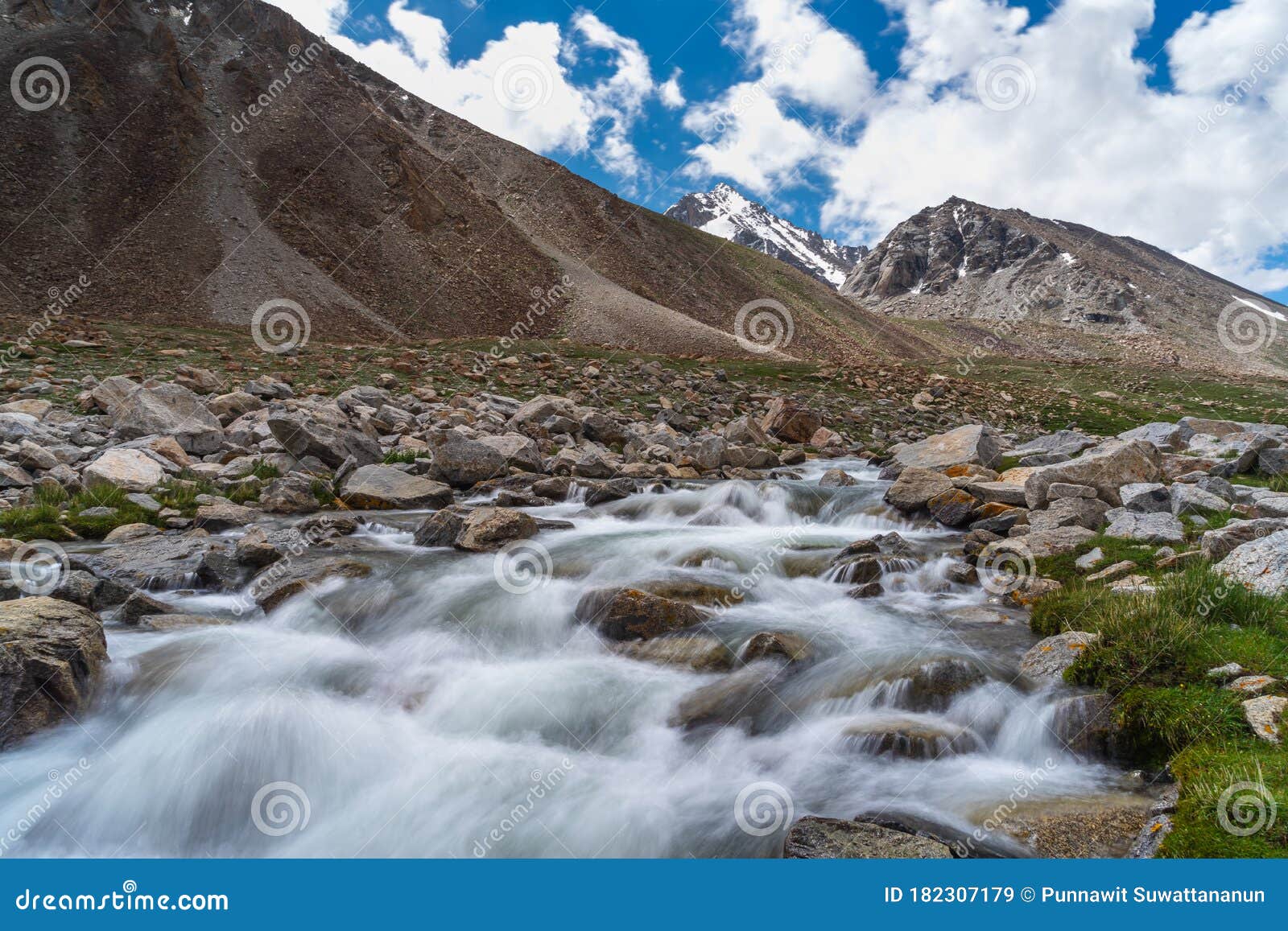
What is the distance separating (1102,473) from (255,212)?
55111 mm

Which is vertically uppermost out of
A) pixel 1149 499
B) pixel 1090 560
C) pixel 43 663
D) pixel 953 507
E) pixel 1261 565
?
pixel 1149 499

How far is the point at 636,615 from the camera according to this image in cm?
888

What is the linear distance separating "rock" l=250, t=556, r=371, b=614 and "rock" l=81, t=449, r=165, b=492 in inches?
197

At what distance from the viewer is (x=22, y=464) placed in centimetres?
1297

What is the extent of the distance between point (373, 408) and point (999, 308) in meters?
211

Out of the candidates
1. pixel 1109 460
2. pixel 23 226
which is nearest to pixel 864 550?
pixel 1109 460

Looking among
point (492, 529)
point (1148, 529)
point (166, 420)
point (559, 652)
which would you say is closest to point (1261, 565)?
point (1148, 529)

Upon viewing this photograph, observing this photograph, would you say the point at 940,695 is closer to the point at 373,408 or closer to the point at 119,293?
the point at 373,408

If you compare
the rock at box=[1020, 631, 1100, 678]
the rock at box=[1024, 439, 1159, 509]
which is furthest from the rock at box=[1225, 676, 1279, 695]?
the rock at box=[1024, 439, 1159, 509]

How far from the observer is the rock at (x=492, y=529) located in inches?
467

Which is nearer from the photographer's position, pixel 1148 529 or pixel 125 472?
pixel 1148 529

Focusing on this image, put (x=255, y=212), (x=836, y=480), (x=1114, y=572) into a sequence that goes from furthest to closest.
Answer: (x=255, y=212) → (x=836, y=480) → (x=1114, y=572)

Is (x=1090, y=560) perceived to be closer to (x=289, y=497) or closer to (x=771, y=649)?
(x=771, y=649)

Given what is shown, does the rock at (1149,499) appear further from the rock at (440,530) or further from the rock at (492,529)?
the rock at (440,530)
